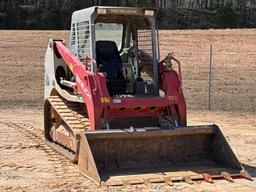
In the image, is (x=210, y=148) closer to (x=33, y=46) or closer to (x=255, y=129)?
(x=255, y=129)

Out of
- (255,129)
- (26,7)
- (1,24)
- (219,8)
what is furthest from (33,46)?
(219,8)

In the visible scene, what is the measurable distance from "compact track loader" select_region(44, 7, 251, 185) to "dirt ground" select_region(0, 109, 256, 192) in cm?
23

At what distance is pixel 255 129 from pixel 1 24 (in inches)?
1942

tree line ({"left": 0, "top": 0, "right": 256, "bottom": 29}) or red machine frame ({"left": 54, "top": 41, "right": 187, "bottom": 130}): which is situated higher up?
red machine frame ({"left": 54, "top": 41, "right": 187, "bottom": 130})

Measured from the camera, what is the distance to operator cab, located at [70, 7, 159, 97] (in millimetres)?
11047

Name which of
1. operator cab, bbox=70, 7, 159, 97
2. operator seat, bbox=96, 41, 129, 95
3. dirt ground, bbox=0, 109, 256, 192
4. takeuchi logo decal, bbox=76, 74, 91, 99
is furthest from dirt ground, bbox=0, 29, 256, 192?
operator cab, bbox=70, 7, 159, 97

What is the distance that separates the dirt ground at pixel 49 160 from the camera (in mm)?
9031

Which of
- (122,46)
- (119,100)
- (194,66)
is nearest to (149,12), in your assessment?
(122,46)

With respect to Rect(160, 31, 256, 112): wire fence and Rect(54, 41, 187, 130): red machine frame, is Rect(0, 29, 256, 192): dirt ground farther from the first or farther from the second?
Rect(54, 41, 187, 130): red machine frame

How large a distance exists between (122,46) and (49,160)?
2796 mm

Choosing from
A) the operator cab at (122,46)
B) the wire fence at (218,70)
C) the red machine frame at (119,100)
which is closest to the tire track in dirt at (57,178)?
the red machine frame at (119,100)

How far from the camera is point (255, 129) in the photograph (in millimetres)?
15531

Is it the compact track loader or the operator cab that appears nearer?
the compact track loader

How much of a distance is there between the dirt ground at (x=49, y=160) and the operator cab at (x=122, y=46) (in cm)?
188
